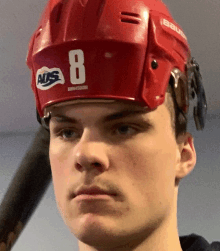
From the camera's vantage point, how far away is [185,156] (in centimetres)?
91

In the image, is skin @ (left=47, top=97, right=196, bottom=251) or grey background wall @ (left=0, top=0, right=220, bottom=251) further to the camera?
grey background wall @ (left=0, top=0, right=220, bottom=251)

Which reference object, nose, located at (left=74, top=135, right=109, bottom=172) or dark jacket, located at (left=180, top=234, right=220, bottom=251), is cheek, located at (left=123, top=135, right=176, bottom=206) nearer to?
nose, located at (left=74, top=135, right=109, bottom=172)

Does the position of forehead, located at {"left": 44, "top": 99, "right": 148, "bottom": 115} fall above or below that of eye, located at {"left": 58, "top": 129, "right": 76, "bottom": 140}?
above

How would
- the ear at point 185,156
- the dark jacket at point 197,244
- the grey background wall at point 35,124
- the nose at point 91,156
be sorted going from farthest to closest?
1. the grey background wall at point 35,124
2. the dark jacket at point 197,244
3. the ear at point 185,156
4. the nose at point 91,156

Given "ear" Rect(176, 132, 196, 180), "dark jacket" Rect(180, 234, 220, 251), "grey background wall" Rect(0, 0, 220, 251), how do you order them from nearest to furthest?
1. "ear" Rect(176, 132, 196, 180)
2. "dark jacket" Rect(180, 234, 220, 251)
3. "grey background wall" Rect(0, 0, 220, 251)

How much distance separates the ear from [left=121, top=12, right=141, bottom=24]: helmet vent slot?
329mm

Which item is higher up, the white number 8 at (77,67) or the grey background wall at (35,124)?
the white number 8 at (77,67)

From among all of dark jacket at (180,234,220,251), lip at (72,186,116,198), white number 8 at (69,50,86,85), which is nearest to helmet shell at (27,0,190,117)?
white number 8 at (69,50,86,85)

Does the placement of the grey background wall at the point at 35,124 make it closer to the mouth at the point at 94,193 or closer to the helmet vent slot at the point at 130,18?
the helmet vent slot at the point at 130,18

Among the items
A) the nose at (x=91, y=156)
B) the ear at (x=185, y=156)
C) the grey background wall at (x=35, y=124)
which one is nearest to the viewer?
the nose at (x=91, y=156)

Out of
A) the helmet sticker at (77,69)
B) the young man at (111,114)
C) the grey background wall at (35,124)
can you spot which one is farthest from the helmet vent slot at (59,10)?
the grey background wall at (35,124)

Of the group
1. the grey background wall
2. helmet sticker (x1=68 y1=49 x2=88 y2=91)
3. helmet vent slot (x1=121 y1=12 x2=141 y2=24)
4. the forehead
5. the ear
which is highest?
helmet vent slot (x1=121 y1=12 x2=141 y2=24)

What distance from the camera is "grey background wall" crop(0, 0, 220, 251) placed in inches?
59.9

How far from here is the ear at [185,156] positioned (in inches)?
34.9
